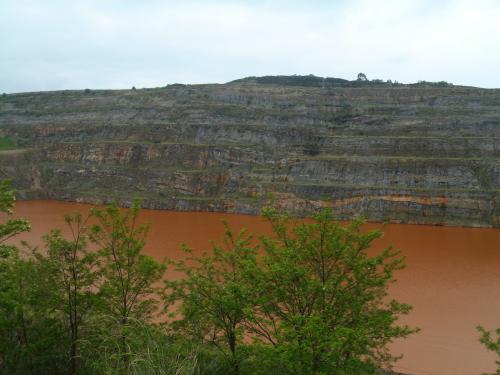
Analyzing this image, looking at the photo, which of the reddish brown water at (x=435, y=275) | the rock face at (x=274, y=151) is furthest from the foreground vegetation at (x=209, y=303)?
the rock face at (x=274, y=151)

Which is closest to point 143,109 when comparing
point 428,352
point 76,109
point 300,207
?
point 76,109

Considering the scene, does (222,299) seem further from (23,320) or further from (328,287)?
(23,320)

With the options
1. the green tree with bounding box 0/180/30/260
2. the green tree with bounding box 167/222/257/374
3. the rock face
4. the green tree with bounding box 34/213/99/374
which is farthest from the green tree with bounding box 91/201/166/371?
the rock face

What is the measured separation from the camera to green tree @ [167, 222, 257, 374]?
365 inches

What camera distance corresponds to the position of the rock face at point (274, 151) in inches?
1743

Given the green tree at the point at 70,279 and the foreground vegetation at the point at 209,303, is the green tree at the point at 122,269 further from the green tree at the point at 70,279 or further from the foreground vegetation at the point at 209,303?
the green tree at the point at 70,279

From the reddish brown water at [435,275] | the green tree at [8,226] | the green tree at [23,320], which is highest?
the green tree at [8,226]

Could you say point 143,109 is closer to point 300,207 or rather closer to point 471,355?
point 300,207

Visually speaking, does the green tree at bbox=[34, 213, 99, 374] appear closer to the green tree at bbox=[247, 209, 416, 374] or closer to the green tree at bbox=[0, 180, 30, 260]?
the green tree at bbox=[0, 180, 30, 260]

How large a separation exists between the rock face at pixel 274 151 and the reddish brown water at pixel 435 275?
369cm

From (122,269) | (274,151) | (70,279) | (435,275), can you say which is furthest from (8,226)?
(274,151)

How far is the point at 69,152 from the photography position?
59.8m

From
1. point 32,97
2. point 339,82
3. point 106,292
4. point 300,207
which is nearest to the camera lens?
point 106,292

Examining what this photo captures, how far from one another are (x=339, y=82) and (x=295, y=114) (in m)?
54.2
